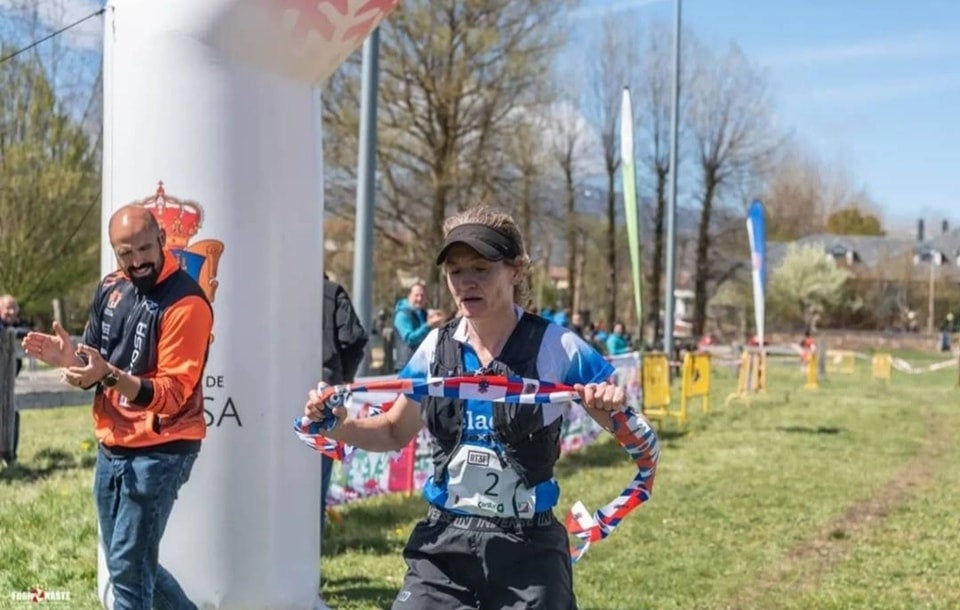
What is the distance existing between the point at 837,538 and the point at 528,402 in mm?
6216

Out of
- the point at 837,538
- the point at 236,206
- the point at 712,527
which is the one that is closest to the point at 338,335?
the point at 236,206

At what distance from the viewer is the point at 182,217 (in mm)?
5062

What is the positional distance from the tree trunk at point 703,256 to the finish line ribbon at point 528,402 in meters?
54.6

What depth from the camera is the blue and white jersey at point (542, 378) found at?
3.24 m

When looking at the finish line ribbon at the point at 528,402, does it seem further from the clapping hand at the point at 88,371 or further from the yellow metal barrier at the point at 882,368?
the yellow metal barrier at the point at 882,368

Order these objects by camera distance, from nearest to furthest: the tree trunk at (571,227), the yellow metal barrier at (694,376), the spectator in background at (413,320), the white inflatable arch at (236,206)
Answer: the white inflatable arch at (236,206), the spectator in background at (413,320), the yellow metal barrier at (694,376), the tree trunk at (571,227)

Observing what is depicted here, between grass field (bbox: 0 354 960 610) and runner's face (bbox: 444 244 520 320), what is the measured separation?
329 centimetres

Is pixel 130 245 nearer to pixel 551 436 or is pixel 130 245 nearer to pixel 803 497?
pixel 551 436

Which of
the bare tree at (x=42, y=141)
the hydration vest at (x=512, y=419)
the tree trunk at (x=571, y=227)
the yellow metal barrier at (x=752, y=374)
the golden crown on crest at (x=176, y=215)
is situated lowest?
the yellow metal barrier at (x=752, y=374)

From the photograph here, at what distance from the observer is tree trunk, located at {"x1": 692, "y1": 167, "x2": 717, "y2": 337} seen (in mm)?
56969

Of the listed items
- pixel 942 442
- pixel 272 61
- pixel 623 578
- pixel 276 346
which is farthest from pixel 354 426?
pixel 942 442

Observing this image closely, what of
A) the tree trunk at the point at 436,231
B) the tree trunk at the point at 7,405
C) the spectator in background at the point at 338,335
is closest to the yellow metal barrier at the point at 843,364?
the tree trunk at the point at 436,231

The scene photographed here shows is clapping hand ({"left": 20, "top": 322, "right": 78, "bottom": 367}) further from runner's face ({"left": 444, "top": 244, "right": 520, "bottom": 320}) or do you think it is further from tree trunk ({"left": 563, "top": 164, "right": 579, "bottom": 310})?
tree trunk ({"left": 563, "top": 164, "right": 579, "bottom": 310})

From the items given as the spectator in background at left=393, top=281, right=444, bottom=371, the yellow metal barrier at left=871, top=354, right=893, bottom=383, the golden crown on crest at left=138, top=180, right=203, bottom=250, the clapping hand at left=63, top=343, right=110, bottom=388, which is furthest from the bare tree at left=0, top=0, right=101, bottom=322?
the yellow metal barrier at left=871, top=354, right=893, bottom=383
